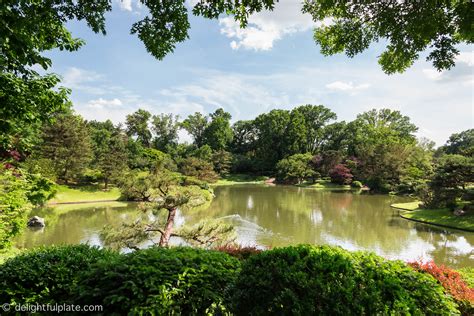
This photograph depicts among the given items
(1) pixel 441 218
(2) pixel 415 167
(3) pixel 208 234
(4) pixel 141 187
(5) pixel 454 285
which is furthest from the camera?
(2) pixel 415 167

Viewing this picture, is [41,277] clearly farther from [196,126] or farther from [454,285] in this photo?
[196,126]

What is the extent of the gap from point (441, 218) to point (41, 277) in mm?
16959

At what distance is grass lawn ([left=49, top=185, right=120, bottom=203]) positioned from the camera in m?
21.2

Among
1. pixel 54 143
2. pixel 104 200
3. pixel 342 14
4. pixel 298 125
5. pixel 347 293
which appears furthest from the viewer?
pixel 298 125

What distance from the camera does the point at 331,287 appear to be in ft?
7.37

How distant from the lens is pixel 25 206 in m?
6.65

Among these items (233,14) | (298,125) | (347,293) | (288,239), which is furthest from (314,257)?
(298,125)

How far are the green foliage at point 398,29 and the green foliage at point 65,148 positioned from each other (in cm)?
2397

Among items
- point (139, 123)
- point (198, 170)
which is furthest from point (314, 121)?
point (139, 123)

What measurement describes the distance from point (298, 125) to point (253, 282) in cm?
4502

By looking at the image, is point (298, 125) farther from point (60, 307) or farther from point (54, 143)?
point (60, 307)

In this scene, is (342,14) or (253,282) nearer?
(253,282)

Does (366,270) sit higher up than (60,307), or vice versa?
(366,270)

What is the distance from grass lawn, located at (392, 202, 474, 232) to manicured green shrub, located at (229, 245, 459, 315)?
45.6 feet
